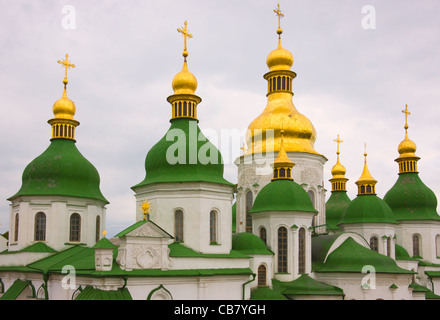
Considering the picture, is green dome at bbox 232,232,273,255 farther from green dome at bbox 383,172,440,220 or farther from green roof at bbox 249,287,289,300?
green dome at bbox 383,172,440,220

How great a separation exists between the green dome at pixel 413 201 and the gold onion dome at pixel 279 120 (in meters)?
10.4

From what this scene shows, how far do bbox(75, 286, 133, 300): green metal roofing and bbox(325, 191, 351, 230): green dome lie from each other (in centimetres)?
2257

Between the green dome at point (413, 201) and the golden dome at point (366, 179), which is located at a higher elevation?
the golden dome at point (366, 179)

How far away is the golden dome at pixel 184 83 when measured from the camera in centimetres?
2795

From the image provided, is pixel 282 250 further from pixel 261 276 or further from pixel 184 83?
pixel 184 83

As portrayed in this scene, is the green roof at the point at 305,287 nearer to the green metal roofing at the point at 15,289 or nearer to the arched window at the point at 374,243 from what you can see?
the arched window at the point at 374,243

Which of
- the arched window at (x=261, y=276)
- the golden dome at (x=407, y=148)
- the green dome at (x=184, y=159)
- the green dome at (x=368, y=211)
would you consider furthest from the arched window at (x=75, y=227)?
the golden dome at (x=407, y=148)

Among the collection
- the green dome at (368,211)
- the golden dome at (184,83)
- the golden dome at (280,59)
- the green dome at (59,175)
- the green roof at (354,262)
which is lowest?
the green roof at (354,262)

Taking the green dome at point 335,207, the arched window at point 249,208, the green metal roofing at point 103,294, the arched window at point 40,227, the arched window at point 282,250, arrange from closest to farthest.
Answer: the green metal roofing at point 103,294 → the arched window at point 40,227 → the arched window at point 282,250 → the arched window at point 249,208 → the green dome at point 335,207

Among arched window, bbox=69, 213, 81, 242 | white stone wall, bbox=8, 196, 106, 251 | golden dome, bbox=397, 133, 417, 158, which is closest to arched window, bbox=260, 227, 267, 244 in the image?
white stone wall, bbox=8, 196, 106, 251

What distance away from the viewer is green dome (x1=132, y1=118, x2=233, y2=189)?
1009 inches
